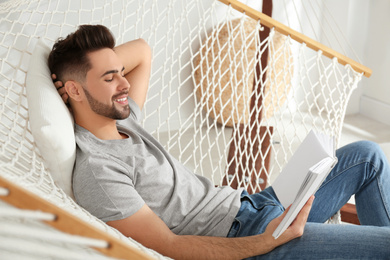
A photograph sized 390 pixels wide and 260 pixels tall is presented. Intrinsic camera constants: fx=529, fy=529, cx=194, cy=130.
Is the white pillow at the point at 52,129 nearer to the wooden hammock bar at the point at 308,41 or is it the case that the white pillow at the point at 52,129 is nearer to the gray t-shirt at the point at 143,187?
the gray t-shirt at the point at 143,187

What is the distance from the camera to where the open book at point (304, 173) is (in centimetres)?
120

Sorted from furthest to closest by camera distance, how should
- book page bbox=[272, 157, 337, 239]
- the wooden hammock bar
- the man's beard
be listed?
the wooden hammock bar → the man's beard → book page bbox=[272, 157, 337, 239]

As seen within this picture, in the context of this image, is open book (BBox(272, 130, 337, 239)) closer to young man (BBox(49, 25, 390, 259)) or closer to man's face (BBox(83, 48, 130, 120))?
young man (BBox(49, 25, 390, 259))

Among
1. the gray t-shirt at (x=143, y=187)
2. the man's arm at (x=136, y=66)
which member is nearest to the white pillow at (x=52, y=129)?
the gray t-shirt at (x=143, y=187)

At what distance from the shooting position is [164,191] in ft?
4.78

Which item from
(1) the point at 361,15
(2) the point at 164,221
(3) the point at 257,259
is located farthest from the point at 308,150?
(1) the point at 361,15

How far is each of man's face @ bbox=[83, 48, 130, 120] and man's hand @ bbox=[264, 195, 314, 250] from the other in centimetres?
53

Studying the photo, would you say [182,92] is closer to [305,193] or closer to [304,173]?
[304,173]

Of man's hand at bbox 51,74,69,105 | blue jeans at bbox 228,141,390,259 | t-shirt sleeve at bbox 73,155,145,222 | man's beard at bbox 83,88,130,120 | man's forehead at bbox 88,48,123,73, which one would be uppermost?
man's forehead at bbox 88,48,123,73

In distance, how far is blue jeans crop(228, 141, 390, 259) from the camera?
1.29 meters

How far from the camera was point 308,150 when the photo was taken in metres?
1.43

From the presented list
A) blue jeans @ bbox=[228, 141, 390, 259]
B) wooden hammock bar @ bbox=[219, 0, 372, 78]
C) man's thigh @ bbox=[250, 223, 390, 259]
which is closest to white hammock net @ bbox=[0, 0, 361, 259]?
wooden hammock bar @ bbox=[219, 0, 372, 78]

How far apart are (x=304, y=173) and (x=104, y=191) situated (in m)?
0.53

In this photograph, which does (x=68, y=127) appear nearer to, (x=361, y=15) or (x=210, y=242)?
(x=210, y=242)
